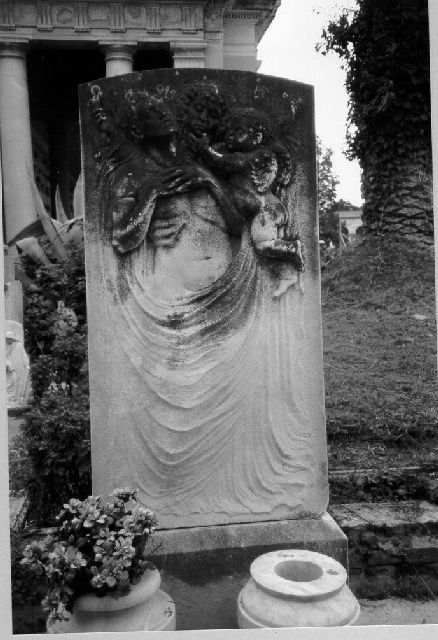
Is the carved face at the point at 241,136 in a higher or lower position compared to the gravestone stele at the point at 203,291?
higher

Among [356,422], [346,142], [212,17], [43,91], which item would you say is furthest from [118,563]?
[43,91]

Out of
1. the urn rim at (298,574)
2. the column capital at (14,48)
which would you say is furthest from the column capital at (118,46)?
the urn rim at (298,574)

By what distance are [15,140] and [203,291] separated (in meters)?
7.10

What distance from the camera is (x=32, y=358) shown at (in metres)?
5.62

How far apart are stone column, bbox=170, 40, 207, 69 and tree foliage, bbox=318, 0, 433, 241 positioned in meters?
3.51

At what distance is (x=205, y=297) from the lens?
2.76 metres

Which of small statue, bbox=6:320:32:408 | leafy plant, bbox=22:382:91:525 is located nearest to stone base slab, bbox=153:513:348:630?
leafy plant, bbox=22:382:91:525

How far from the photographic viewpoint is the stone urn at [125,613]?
2.23m

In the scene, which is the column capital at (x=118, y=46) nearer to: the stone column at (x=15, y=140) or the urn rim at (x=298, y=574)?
the stone column at (x=15, y=140)

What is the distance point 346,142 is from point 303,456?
13.0ft

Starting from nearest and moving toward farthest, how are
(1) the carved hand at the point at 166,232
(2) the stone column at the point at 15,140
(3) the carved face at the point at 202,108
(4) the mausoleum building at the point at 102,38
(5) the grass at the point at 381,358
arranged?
(3) the carved face at the point at 202,108 < (1) the carved hand at the point at 166,232 < (5) the grass at the point at 381,358 < (2) the stone column at the point at 15,140 < (4) the mausoleum building at the point at 102,38

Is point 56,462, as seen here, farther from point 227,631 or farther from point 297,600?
point 297,600

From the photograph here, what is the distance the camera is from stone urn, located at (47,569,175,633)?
2.23 meters

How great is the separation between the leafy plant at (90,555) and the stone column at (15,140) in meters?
6.33
